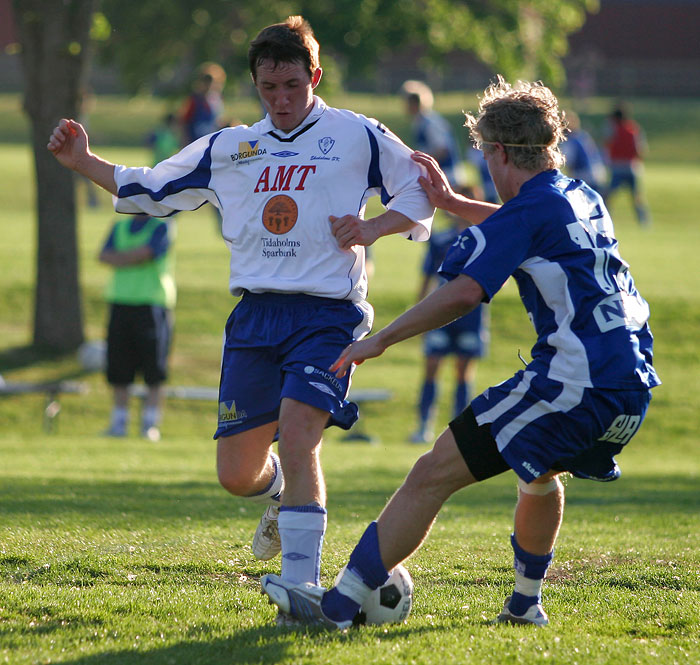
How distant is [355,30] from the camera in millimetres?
31047

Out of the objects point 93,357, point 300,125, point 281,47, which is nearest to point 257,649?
point 300,125

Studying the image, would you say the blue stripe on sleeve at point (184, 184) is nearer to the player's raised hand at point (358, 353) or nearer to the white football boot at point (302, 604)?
the player's raised hand at point (358, 353)

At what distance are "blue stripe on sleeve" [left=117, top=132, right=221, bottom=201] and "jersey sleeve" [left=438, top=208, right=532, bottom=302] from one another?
148 centimetres

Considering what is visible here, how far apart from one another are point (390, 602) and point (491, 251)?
1441 mm

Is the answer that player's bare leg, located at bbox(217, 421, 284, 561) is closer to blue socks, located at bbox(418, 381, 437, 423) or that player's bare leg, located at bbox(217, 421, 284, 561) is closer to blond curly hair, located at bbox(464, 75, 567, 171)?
blond curly hair, located at bbox(464, 75, 567, 171)

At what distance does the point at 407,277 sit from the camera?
17.9 m

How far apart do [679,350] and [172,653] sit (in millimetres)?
12575

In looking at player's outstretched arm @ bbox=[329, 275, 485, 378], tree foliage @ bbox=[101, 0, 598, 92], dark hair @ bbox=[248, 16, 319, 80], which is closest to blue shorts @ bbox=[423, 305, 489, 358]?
dark hair @ bbox=[248, 16, 319, 80]

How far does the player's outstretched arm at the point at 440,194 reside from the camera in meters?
5.03

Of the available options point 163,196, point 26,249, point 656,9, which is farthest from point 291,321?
point 656,9

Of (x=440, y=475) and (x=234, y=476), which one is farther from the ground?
(x=440, y=475)

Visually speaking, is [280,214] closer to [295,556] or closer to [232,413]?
[232,413]

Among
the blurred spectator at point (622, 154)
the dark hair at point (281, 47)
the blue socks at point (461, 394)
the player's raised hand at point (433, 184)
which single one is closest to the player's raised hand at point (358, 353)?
the player's raised hand at point (433, 184)

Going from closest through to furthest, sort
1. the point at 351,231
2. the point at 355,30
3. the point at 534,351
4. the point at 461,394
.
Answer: the point at 534,351
the point at 351,231
the point at 461,394
the point at 355,30
